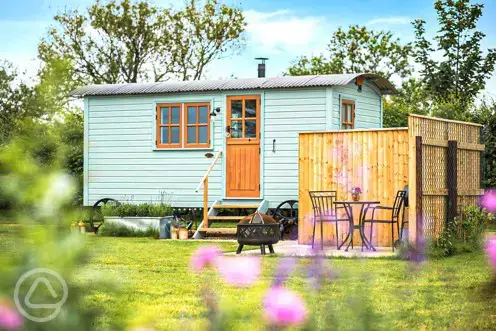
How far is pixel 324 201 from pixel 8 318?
1135 cm

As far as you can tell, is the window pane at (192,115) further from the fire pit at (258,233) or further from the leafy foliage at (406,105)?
the fire pit at (258,233)

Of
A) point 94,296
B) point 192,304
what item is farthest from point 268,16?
point 94,296

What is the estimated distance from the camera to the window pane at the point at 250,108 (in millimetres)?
16453

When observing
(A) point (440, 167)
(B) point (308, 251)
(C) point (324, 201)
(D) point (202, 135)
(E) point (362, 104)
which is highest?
(E) point (362, 104)

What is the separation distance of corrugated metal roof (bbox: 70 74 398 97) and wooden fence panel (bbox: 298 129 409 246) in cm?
265

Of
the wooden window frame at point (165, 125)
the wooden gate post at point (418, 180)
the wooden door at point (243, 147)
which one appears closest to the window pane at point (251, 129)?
the wooden door at point (243, 147)

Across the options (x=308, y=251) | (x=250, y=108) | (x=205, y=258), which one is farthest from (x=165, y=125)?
(x=205, y=258)

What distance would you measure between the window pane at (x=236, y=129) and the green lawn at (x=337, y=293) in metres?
4.68

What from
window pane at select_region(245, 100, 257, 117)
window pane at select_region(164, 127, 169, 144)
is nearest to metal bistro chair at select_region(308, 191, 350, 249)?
window pane at select_region(245, 100, 257, 117)

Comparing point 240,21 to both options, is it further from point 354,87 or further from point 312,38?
point 354,87

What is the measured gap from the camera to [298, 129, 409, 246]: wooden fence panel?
12.5 meters

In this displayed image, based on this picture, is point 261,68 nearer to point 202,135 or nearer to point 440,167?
point 202,135

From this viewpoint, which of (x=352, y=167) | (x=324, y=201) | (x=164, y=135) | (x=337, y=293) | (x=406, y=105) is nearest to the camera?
(x=337, y=293)

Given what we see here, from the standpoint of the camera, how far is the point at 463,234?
12.2 m
